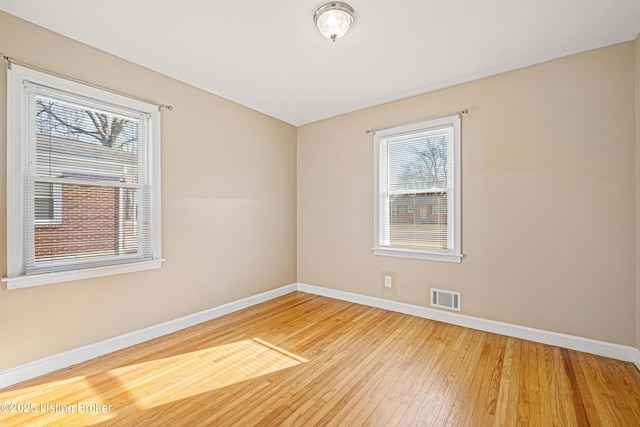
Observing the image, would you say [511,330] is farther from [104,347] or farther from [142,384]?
[104,347]

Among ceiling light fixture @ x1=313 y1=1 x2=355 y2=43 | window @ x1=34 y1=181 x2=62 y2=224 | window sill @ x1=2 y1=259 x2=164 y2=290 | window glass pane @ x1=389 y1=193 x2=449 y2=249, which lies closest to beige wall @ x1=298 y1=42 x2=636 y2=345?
window glass pane @ x1=389 y1=193 x2=449 y2=249

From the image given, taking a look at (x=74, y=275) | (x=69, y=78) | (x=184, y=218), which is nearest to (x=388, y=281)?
(x=184, y=218)

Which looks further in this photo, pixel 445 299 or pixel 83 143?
pixel 445 299

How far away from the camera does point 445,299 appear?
10.4 ft

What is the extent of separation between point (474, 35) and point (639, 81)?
134cm

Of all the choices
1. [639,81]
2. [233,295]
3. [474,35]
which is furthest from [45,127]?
[639,81]

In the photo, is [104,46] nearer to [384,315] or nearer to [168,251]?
[168,251]

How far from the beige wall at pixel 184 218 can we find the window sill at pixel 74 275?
56 mm

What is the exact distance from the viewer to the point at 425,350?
2.54 metres

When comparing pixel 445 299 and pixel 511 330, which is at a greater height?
pixel 445 299

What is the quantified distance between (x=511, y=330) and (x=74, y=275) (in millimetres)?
3969

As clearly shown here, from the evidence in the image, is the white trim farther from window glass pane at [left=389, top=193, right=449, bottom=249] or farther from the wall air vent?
the wall air vent

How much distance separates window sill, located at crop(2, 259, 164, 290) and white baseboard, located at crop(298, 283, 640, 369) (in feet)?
8.11

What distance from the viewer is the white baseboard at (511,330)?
2.34 metres
